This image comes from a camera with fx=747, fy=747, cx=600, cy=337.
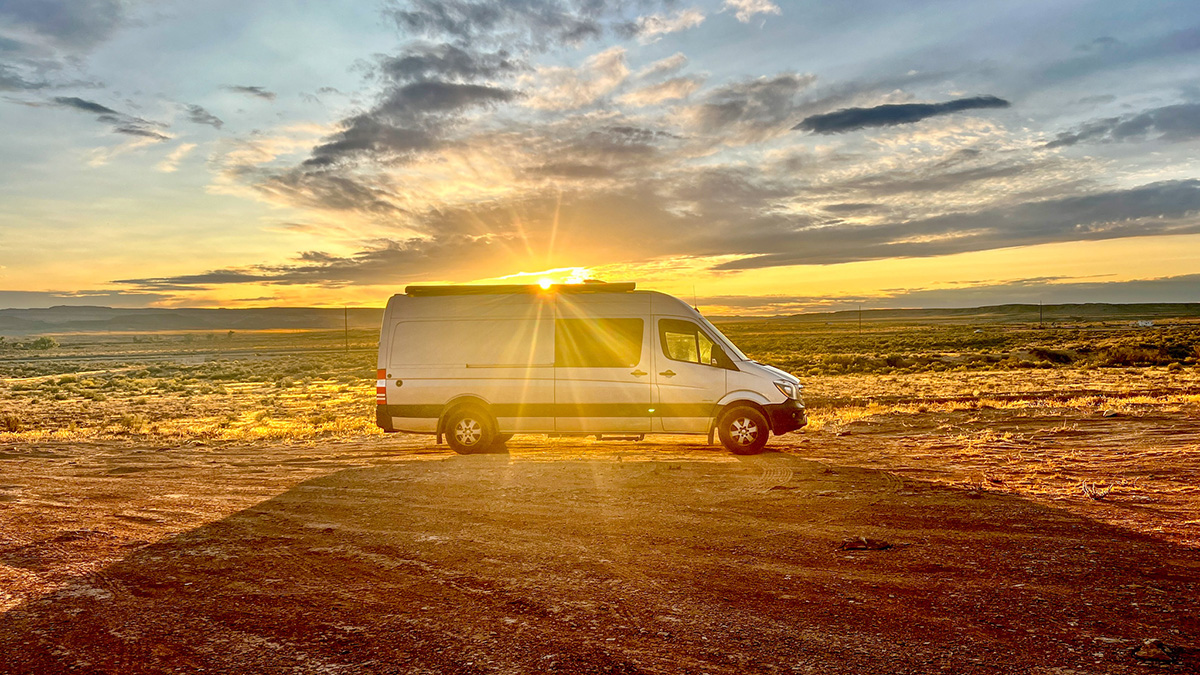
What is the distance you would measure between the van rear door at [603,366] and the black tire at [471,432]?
3.64 feet

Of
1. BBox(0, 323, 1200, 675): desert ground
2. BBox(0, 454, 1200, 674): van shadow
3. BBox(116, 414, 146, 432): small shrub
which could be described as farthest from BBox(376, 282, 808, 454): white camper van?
BBox(116, 414, 146, 432): small shrub

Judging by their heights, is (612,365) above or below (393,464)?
above

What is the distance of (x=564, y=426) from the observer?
11617 millimetres

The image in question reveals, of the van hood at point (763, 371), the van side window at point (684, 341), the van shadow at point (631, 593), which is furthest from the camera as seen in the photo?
the van side window at point (684, 341)

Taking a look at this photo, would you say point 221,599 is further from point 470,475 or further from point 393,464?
point 393,464

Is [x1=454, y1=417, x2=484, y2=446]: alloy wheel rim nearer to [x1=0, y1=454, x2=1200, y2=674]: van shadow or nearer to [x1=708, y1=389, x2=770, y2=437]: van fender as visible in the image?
[x1=708, y1=389, x2=770, y2=437]: van fender

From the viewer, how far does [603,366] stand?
11531mm

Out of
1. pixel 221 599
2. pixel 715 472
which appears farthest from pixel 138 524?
pixel 715 472

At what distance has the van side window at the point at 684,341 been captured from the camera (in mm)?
11352

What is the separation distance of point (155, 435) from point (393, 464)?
8341mm

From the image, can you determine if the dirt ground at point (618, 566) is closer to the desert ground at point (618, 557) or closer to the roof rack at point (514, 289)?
the desert ground at point (618, 557)

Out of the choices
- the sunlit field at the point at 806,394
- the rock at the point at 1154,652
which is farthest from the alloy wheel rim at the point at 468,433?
the rock at the point at 1154,652

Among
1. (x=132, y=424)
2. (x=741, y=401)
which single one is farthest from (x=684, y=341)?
(x=132, y=424)

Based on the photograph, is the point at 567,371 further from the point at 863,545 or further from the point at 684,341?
the point at 863,545
